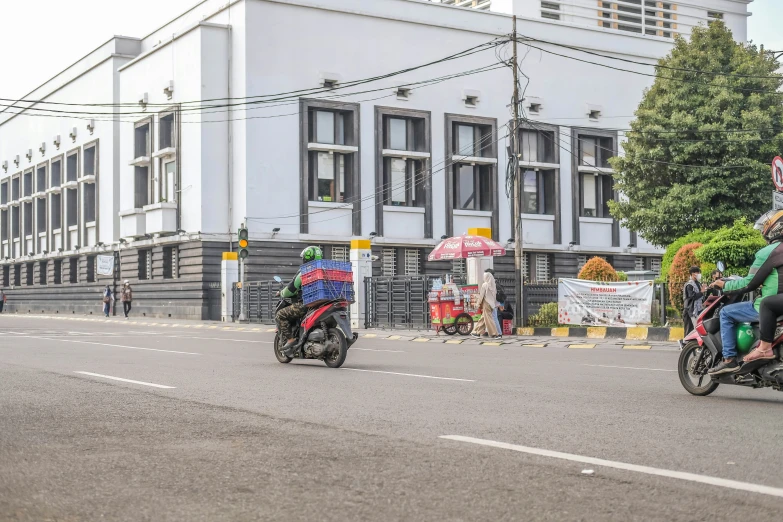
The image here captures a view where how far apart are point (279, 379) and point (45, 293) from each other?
2046 inches

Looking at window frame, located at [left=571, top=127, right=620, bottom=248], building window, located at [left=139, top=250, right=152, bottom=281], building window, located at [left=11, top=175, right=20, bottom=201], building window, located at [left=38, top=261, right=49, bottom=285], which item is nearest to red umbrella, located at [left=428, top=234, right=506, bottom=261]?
window frame, located at [left=571, top=127, right=620, bottom=248]

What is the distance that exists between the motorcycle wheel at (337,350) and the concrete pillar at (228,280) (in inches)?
1035

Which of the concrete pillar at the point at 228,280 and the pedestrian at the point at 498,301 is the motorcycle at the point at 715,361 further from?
the concrete pillar at the point at 228,280

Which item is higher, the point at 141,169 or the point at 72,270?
the point at 141,169

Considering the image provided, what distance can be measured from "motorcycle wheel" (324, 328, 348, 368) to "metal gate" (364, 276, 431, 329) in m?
15.5

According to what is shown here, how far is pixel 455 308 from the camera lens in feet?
86.1

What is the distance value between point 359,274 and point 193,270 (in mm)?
12988

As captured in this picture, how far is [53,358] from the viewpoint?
15.3 metres

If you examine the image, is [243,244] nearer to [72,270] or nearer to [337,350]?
[337,350]

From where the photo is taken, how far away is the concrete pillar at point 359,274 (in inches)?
1259

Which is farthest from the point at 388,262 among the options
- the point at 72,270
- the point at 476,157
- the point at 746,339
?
the point at 746,339

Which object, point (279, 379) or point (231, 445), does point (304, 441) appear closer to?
point (231, 445)

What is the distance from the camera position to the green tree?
35594mm

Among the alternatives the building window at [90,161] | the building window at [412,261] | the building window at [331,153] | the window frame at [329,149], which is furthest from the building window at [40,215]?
the building window at [412,261]
